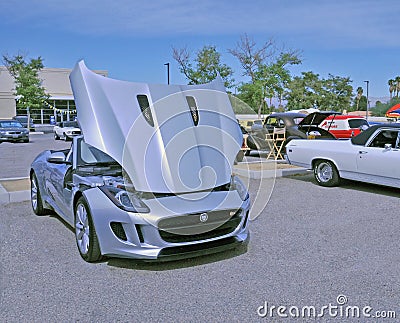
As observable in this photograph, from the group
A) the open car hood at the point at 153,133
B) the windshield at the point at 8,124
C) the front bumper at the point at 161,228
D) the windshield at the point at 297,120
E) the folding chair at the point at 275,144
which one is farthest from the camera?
the windshield at the point at 8,124

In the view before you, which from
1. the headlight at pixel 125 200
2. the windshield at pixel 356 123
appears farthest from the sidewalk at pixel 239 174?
the windshield at pixel 356 123

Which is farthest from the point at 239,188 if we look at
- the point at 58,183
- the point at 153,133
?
the point at 58,183

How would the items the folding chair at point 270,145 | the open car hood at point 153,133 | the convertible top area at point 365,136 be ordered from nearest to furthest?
the open car hood at point 153,133 → the convertible top area at point 365,136 → the folding chair at point 270,145

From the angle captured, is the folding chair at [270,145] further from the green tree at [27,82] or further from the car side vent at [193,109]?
the green tree at [27,82]

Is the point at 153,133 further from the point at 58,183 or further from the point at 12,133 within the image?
the point at 12,133

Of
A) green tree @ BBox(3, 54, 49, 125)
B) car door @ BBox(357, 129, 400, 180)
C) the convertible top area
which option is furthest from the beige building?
car door @ BBox(357, 129, 400, 180)

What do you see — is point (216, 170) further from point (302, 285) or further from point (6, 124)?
point (6, 124)

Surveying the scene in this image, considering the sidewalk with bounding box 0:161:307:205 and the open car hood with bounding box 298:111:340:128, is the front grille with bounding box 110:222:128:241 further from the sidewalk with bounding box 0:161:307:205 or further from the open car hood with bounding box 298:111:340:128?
the open car hood with bounding box 298:111:340:128

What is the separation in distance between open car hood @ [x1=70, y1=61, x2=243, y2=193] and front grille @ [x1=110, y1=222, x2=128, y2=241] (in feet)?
1.49

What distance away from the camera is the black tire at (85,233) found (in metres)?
4.49

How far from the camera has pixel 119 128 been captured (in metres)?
4.68

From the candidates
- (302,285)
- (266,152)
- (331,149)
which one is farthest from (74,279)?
(266,152)

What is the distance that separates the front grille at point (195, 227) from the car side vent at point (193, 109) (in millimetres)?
1171

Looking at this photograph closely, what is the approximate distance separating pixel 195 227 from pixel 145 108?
57.4 inches
